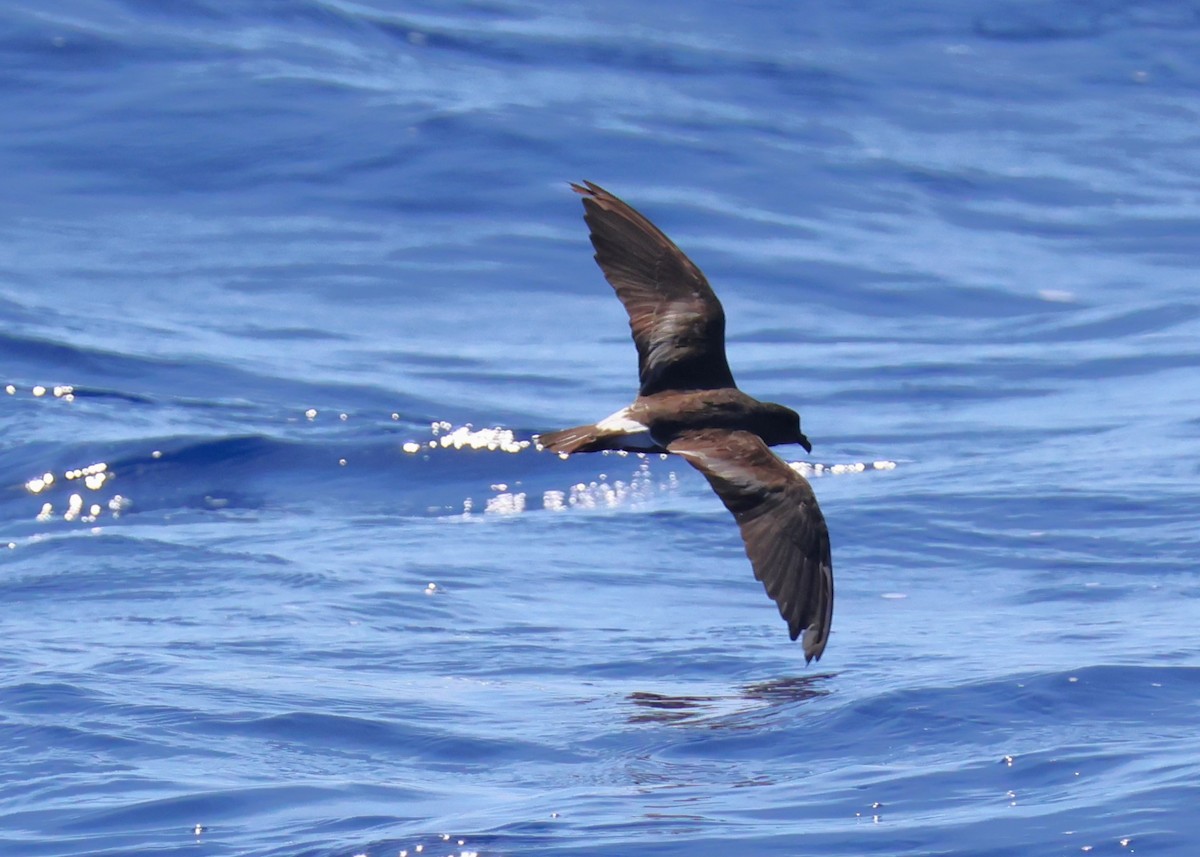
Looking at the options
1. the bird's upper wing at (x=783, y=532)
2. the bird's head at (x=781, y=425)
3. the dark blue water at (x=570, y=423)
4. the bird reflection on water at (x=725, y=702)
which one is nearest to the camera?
the bird's upper wing at (x=783, y=532)

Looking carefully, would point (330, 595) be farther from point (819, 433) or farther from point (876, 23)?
point (876, 23)

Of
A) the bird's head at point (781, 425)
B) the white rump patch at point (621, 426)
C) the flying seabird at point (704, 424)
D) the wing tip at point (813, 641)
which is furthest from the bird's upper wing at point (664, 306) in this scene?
the wing tip at point (813, 641)

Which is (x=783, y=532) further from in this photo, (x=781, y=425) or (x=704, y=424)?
(x=781, y=425)

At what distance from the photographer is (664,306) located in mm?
7730

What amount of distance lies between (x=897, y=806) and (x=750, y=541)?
1.07m

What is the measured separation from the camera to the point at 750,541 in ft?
22.2

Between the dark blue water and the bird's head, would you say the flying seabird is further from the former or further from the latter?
the dark blue water

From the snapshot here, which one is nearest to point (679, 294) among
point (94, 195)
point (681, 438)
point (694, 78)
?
point (681, 438)

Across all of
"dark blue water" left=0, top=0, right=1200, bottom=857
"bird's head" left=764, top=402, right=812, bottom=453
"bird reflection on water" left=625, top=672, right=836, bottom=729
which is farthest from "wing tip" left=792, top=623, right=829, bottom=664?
"bird's head" left=764, top=402, right=812, bottom=453

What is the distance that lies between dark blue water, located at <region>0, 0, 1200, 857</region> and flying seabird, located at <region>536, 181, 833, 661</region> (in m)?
0.72

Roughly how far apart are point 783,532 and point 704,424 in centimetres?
79

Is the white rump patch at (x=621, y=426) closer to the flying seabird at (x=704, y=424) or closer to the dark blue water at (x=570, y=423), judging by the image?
the flying seabird at (x=704, y=424)

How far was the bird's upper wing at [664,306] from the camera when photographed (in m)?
7.66

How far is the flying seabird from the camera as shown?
22.1ft
